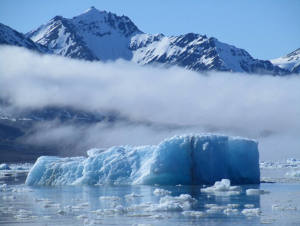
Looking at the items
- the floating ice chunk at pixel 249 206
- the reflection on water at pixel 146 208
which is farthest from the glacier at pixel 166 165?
the floating ice chunk at pixel 249 206

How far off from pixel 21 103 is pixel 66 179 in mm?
137416

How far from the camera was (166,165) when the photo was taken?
34.9 m

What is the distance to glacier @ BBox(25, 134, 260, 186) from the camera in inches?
1391

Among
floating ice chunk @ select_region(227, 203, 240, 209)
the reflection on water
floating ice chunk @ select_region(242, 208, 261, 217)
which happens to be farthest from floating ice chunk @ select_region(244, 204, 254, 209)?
floating ice chunk @ select_region(242, 208, 261, 217)

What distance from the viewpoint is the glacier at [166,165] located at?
116ft

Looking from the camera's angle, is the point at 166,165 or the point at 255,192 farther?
the point at 166,165

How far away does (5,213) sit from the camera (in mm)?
23172

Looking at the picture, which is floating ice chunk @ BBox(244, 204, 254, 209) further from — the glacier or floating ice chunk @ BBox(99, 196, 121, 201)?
the glacier

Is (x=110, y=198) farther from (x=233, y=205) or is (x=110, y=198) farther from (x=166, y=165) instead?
(x=166, y=165)

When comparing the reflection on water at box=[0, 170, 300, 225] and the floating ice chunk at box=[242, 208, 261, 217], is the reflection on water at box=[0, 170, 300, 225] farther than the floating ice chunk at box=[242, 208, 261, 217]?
No

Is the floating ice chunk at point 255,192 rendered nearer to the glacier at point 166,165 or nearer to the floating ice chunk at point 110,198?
the glacier at point 166,165

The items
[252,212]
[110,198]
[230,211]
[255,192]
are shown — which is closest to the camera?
[252,212]

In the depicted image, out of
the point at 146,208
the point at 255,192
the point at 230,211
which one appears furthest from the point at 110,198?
the point at 230,211

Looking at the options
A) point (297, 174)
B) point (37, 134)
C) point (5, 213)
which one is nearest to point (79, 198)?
point (5, 213)
